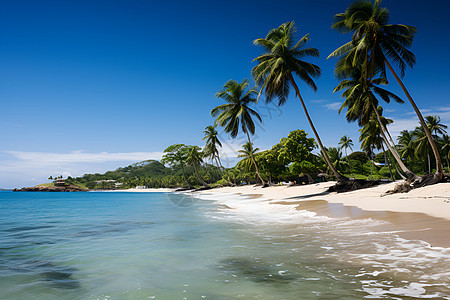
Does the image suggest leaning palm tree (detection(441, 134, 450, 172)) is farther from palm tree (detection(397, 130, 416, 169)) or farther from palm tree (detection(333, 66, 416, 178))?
palm tree (detection(333, 66, 416, 178))

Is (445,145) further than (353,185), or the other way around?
(445,145)

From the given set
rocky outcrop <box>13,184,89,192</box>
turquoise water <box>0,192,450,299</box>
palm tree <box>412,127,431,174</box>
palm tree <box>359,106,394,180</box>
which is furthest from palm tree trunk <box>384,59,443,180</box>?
rocky outcrop <box>13,184,89,192</box>

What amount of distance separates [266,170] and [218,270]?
4489 centimetres

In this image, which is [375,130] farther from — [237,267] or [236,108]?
[237,267]

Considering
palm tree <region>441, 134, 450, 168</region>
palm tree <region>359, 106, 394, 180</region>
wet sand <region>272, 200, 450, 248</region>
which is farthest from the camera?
palm tree <region>441, 134, 450, 168</region>

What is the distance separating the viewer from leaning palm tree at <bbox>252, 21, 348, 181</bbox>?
21.1 metres

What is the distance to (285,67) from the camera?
21234 millimetres

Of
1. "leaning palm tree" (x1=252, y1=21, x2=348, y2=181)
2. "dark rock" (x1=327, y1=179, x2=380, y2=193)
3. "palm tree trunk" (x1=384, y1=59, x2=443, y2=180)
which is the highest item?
"leaning palm tree" (x1=252, y1=21, x2=348, y2=181)

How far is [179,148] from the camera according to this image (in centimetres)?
6894

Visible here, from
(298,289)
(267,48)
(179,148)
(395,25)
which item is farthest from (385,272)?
(179,148)

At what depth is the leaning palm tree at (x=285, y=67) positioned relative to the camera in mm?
21141

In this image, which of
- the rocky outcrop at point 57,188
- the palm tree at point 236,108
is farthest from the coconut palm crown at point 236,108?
→ the rocky outcrop at point 57,188

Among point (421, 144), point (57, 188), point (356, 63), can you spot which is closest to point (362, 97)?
point (356, 63)

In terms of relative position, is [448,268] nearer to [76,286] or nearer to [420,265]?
[420,265]
